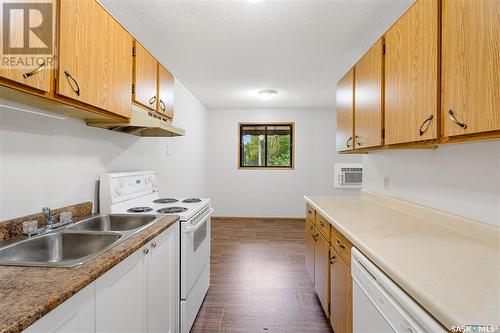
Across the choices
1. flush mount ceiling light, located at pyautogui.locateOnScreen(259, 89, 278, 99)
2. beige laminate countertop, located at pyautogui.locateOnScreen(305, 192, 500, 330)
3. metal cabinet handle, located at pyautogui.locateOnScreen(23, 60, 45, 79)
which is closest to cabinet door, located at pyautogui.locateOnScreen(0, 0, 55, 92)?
metal cabinet handle, located at pyautogui.locateOnScreen(23, 60, 45, 79)

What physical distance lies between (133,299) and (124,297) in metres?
0.10

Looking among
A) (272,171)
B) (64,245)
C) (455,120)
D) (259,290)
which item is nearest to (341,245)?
(455,120)

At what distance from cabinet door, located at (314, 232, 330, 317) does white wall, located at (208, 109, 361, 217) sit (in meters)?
3.13

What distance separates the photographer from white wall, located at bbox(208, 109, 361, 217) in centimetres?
532

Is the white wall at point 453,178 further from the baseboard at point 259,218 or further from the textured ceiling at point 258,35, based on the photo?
the baseboard at point 259,218

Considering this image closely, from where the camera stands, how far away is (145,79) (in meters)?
1.92

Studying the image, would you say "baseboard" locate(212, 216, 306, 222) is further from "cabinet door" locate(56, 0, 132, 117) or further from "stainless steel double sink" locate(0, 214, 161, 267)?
"cabinet door" locate(56, 0, 132, 117)

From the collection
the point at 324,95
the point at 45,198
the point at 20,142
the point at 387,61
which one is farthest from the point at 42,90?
the point at 324,95

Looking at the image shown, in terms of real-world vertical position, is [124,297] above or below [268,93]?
below

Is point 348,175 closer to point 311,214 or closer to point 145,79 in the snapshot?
point 311,214

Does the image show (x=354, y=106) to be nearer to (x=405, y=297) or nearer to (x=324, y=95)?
(x=405, y=297)

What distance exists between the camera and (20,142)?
4.14 feet

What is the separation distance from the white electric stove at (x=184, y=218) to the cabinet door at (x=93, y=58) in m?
0.62

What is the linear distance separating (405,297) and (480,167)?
923mm
